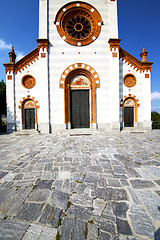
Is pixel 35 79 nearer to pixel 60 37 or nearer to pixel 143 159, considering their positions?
pixel 60 37

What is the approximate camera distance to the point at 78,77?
1011 cm

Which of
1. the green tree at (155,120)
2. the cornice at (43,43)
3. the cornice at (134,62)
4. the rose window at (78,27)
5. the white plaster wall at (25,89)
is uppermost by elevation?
the rose window at (78,27)

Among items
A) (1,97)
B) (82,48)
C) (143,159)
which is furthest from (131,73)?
(1,97)

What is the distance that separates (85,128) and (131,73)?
730cm

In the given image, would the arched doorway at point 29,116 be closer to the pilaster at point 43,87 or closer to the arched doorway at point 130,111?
the pilaster at point 43,87

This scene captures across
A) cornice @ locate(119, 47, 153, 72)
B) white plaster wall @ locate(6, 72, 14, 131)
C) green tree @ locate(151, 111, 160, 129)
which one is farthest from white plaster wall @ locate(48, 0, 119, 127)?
green tree @ locate(151, 111, 160, 129)

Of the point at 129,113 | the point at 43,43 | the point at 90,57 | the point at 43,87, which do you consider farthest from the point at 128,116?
the point at 43,43

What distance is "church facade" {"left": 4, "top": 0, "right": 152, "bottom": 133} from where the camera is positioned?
9.57 metres

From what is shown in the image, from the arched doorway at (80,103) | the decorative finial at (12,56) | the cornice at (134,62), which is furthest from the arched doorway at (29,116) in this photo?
the cornice at (134,62)

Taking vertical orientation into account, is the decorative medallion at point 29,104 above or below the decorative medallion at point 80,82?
below

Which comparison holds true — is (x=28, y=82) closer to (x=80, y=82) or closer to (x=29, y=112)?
(x=29, y=112)

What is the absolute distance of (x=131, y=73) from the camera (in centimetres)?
1033

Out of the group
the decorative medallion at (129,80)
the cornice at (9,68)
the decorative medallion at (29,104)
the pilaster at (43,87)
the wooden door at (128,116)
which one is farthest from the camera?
the wooden door at (128,116)

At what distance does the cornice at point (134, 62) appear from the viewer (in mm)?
10086
